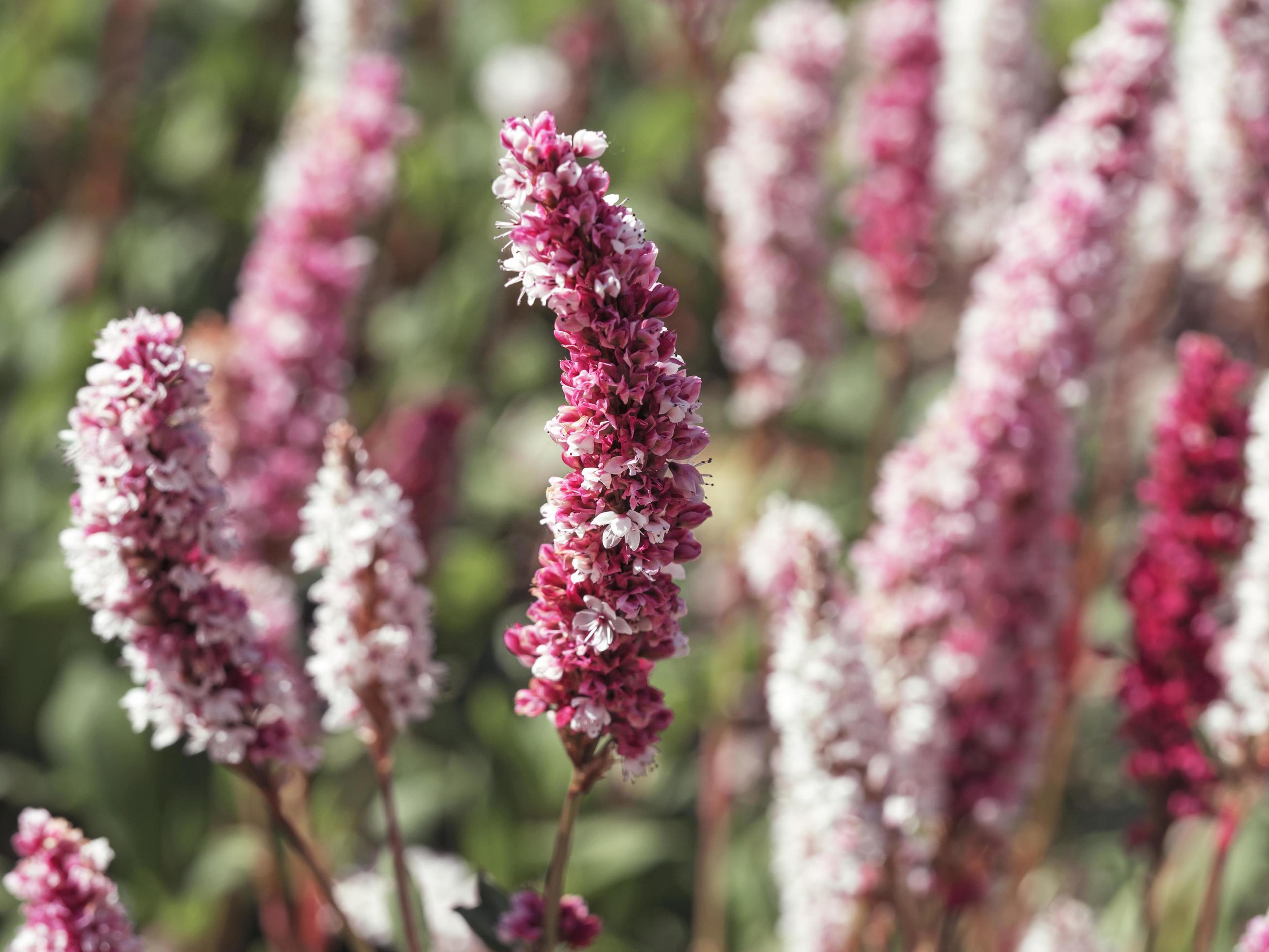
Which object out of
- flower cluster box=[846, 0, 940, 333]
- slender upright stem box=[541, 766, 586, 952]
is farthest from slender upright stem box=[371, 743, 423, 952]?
flower cluster box=[846, 0, 940, 333]

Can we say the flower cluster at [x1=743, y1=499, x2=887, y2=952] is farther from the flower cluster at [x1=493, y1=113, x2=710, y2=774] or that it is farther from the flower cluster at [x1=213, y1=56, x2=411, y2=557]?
the flower cluster at [x1=213, y1=56, x2=411, y2=557]

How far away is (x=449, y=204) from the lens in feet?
14.4

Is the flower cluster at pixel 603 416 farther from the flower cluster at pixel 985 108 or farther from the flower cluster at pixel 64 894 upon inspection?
the flower cluster at pixel 985 108

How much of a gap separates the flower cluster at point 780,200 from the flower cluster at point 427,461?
0.71 meters

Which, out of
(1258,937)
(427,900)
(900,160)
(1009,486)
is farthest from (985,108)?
(1258,937)

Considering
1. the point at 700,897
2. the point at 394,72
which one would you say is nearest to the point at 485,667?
the point at 700,897

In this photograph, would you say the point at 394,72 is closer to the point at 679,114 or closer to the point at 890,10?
the point at 890,10

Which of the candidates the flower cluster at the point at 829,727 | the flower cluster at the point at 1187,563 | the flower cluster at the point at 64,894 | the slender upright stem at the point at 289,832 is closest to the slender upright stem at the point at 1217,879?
the flower cluster at the point at 1187,563

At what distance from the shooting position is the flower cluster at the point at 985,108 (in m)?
3.05

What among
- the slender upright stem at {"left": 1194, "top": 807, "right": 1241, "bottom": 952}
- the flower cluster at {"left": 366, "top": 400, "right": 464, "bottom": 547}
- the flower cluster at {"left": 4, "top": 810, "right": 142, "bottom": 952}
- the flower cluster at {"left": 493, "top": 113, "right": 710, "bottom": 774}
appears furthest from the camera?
the flower cluster at {"left": 366, "top": 400, "right": 464, "bottom": 547}

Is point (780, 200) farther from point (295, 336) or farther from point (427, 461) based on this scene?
point (295, 336)

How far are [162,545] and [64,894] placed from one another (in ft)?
1.12

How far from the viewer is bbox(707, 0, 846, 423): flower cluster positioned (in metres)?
2.88

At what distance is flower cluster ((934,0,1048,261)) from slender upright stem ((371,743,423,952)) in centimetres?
207
